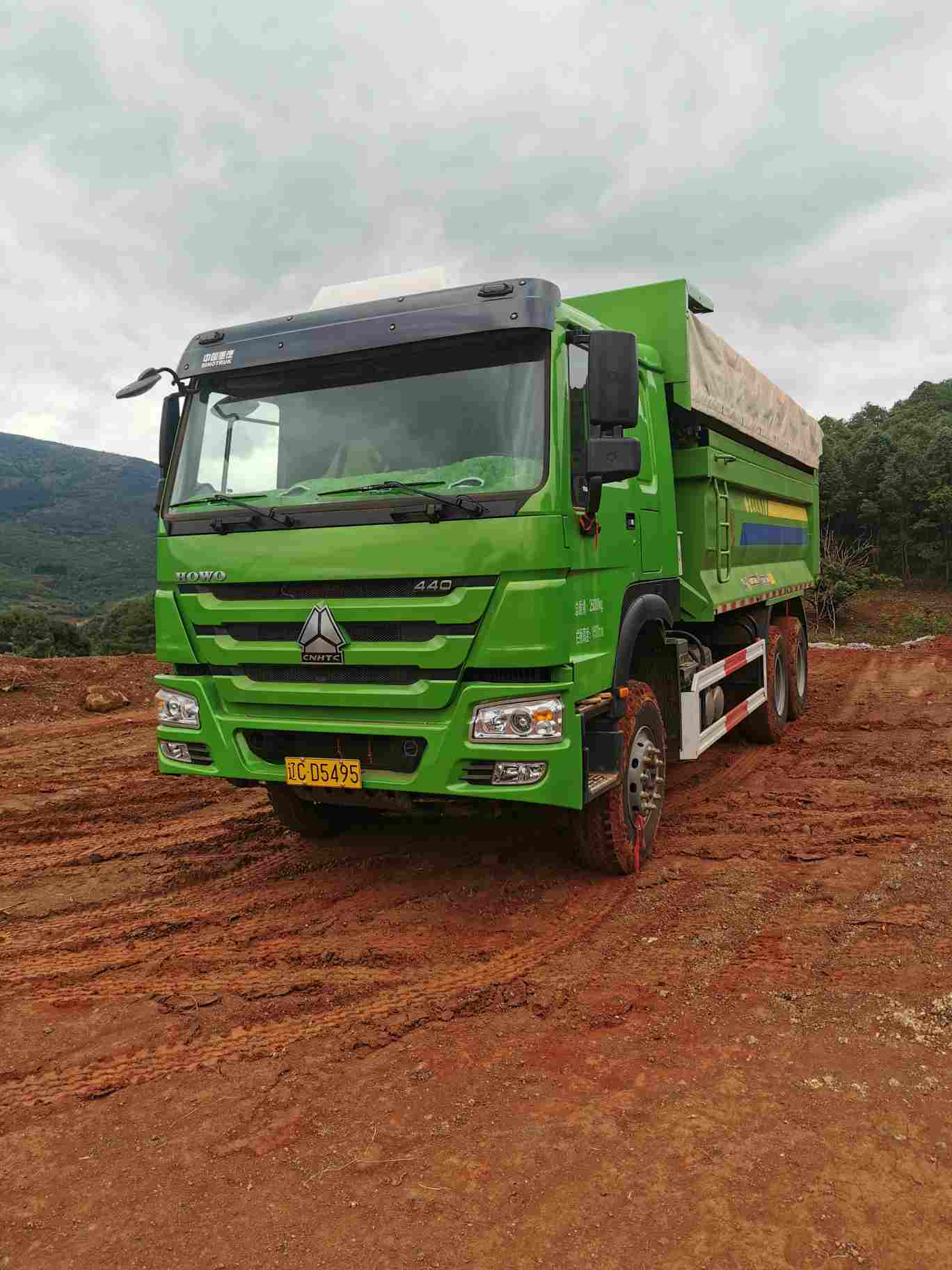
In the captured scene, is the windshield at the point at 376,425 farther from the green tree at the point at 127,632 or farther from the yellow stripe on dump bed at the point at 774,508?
the green tree at the point at 127,632

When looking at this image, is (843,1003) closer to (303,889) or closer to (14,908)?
(303,889)

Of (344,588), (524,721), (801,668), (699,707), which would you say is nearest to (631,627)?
(524,721)

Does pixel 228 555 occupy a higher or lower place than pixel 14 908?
higher

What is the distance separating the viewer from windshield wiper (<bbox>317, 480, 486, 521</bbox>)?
380 cm

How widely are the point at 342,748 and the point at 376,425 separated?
4.98 ft

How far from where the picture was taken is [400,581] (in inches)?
155

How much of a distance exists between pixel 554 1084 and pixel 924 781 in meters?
4.71

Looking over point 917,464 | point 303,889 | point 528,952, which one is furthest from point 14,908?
point 917,464

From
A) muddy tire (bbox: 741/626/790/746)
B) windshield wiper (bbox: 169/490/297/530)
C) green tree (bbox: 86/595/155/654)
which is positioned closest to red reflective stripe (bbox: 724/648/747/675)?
muddy tire (bbox: 741/626/790/746)

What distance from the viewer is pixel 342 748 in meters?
4.19

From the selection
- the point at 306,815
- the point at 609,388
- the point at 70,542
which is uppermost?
the point at 70,542

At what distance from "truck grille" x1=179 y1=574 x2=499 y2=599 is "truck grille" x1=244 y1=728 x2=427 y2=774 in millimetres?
641

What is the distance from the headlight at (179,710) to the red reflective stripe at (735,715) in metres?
3.73

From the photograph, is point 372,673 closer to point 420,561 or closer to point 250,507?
point 420,561
